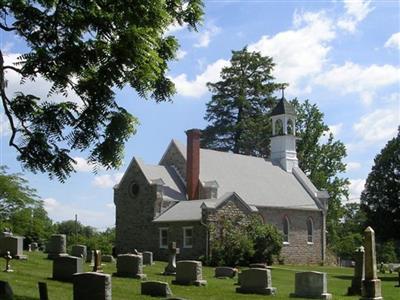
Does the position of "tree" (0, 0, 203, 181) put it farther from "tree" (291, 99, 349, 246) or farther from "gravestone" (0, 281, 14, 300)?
"tree" (291, 99, 349, 246)

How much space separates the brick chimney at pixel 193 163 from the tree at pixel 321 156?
67.4ft

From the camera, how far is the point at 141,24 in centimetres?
988

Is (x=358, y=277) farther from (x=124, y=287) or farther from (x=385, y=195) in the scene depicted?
(x=385, y=195)

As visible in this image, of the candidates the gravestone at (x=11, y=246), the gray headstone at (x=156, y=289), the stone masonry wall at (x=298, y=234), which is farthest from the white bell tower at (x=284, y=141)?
the gray headstone at (x=156, y=289)

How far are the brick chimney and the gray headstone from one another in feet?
80.6

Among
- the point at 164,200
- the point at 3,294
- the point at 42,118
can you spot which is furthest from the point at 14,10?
the point at 164,200

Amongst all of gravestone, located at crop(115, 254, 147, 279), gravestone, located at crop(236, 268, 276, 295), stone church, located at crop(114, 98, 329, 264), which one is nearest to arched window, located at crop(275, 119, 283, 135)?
stone church, located at crop(114, 98, 329, 264)

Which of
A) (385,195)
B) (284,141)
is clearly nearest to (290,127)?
(284,141)

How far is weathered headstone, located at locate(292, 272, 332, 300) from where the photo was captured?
19.7 m

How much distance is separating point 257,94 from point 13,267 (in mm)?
43805

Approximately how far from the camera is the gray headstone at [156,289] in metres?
17.7

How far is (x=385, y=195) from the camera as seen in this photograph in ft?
128

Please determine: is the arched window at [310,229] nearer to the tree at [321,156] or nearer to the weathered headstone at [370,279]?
the tree at [321,156]

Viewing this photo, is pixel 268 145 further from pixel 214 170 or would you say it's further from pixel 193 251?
pixel 193 251
